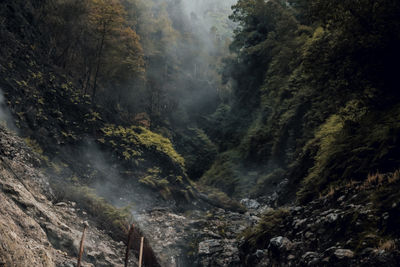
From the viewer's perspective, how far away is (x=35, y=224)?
23.1 ft

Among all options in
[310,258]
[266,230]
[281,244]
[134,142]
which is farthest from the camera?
[134,142]

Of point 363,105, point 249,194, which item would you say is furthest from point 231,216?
point 363,105

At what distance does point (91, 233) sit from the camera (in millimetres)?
9547

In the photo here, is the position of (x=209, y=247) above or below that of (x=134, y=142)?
below

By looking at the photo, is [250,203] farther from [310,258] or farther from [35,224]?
[35,224]

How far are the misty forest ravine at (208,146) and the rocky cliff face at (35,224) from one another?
0.16 ft

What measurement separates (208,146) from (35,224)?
27935 mm

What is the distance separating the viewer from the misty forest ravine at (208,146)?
21.6 ft

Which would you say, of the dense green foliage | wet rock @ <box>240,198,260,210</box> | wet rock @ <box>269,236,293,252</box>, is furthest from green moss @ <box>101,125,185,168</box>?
wet rock @ <box>269,236,293,252</box>

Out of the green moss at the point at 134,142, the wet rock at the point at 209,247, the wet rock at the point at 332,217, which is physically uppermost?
the green moss at the point at 134,142

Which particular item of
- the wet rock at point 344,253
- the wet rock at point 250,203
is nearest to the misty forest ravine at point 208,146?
the wet rock at point 344,253

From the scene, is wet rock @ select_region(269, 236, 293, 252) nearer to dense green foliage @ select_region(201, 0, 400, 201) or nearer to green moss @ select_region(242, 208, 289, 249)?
green moss @ select_region(242, 208, 289, 249)

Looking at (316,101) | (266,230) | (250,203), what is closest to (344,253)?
(266,230)

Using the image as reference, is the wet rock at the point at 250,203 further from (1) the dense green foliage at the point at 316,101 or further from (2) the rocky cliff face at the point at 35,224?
(2) the rocky cliff face at the point at 35,224
